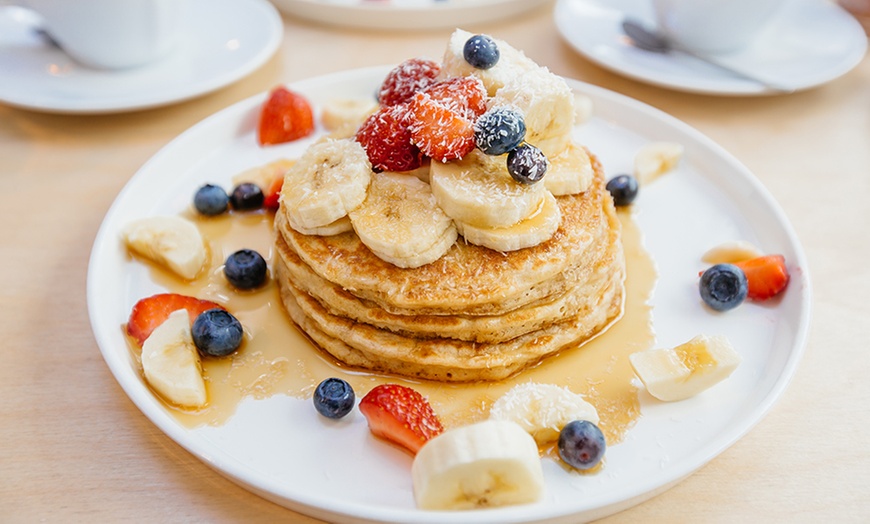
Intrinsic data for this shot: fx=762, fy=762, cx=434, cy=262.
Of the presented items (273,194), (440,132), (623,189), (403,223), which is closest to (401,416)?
(403,223)

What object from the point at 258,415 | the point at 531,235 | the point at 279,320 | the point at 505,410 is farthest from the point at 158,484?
the point at 531,235

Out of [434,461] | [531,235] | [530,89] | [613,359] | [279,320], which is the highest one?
[530,89]

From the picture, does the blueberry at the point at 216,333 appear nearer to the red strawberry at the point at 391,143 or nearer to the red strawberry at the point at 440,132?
the red strawberry at the point at 391,143

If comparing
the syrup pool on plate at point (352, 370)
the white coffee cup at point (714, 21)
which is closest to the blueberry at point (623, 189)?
the syrup pool on plate at point (352, 370)

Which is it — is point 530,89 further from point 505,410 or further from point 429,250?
point 505,410

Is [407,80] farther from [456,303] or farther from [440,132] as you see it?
[456,303]
